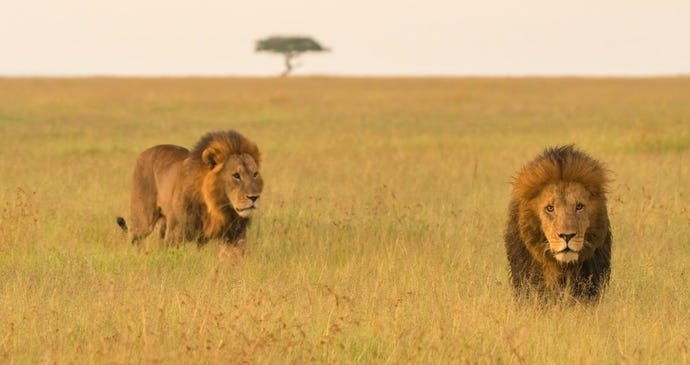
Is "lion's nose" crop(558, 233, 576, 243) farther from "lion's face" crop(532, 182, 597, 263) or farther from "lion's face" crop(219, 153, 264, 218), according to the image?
"lion's face" crop(219, 153, 264, 218)

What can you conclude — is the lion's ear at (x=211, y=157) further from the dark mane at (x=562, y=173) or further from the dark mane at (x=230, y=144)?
the dark mane at (x=562, y=173)

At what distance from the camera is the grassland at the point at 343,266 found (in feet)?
17.6

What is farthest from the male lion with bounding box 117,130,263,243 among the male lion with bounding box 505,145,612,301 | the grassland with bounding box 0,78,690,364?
the male lion with bounding box 505,145,612,301

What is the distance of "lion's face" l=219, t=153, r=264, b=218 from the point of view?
7691mm

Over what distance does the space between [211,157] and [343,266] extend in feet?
4.04

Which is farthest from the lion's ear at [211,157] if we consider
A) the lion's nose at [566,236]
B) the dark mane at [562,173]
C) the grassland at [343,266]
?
the lion's nose at [566,236]

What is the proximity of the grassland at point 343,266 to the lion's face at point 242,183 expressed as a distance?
17.3 inches

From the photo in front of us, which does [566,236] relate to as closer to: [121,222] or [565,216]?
[565,216]

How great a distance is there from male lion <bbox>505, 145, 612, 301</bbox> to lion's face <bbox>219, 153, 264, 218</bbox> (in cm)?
204

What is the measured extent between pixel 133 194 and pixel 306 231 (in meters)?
1.44

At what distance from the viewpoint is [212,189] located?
7961mm
